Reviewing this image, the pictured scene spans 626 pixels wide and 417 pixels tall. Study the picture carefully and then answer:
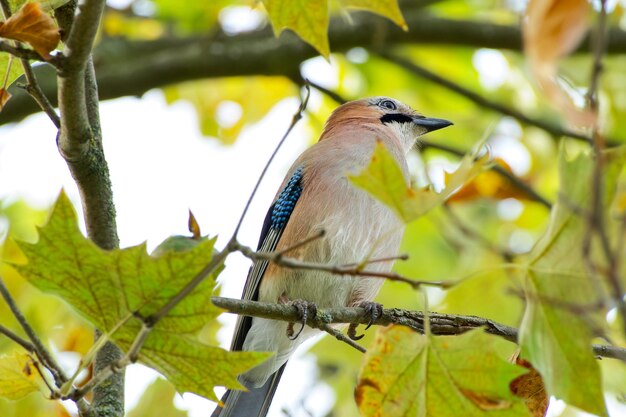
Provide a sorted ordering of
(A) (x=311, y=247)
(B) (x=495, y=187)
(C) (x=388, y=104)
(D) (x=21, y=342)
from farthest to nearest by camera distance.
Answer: (B) (x=495, y=187), (C) (x=388, y=104), (A) (x=311, y=247), (D) (x=21, y=342)

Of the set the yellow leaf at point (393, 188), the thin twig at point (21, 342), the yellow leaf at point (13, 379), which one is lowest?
the yellow leaf at point (13, 379)

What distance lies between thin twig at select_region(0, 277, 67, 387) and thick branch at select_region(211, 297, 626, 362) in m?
0.43

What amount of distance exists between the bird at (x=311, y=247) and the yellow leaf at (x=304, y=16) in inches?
49.5

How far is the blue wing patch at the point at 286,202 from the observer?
13.5 feet

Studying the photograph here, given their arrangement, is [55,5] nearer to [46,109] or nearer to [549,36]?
[46,109]

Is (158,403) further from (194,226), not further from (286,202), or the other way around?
(286,202)

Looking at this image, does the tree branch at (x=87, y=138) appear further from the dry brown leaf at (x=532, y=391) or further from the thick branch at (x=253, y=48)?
the thick branch at (x=253, y=48)

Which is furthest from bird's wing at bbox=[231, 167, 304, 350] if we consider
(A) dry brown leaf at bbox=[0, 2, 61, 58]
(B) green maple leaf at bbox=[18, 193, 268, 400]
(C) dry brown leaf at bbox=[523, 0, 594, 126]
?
(C) dry brown leaf at bbox=[523, 0, 594, 126]

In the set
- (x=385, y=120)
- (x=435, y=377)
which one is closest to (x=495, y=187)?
(x=385, y=120)

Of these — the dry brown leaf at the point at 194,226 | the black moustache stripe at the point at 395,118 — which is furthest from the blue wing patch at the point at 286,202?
the dry brown leaf at the point at 194,226

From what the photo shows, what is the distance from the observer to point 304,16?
2.52 meters

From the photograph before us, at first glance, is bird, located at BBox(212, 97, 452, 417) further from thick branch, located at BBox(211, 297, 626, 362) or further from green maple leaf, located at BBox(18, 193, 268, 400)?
green maple leaf, located at BBox(18, 193, 268, 400)

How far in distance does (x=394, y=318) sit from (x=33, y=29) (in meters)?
1.40

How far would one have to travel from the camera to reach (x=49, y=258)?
204 centimetres
